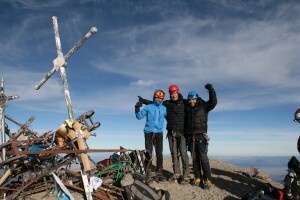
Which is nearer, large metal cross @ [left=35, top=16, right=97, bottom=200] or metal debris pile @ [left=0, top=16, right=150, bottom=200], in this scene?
metal debris pile @ [left=0, top=16, right=150, bottom=200]

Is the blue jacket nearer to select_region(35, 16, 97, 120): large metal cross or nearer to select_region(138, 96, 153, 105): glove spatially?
select_region(138, 96, 153, 105): glove

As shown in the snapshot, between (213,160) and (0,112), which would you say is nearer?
(0,112)

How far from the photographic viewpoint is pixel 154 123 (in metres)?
10.9

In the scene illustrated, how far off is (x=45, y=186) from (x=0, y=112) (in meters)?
2.50

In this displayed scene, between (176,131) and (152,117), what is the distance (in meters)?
1.01

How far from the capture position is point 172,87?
11.1m

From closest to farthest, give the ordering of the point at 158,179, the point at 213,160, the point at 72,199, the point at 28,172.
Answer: the point at 72,199 < the point at 28,172 < the point at 158,179 < the point at 213,160

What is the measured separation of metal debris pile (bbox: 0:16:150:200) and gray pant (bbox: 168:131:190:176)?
1.91 metres

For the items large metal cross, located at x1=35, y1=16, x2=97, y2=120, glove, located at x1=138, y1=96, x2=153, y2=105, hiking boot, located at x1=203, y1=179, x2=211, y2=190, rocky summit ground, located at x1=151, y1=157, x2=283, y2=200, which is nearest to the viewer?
rocky summit ground, located at x1=151, y1=157, x2=283, y2=200

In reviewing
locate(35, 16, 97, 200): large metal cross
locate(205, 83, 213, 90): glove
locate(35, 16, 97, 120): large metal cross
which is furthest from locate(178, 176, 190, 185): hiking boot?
locate(35, 16, 97, 120): large metal cross

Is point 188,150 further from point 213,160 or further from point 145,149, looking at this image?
point 213,160

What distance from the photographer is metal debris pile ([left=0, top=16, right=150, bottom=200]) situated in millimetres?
7891

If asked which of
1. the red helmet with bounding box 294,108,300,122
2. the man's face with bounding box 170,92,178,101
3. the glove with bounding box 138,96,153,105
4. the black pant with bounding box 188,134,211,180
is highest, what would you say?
the man's face with bounding box 170,92,178,101

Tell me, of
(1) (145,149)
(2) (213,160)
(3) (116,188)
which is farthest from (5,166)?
(2) (213,160)
